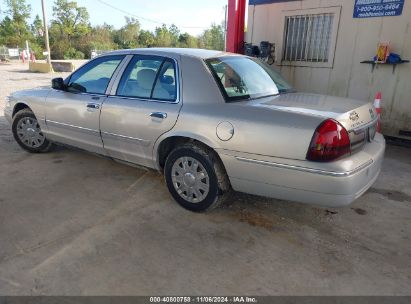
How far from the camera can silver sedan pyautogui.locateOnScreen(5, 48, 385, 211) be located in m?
2.76

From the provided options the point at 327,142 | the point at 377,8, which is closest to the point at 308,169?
the point at 327,142

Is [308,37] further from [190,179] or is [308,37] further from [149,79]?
[190,179]

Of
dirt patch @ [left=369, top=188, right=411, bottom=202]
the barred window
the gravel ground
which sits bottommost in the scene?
the gravel ground

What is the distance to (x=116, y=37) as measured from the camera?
65812 mm

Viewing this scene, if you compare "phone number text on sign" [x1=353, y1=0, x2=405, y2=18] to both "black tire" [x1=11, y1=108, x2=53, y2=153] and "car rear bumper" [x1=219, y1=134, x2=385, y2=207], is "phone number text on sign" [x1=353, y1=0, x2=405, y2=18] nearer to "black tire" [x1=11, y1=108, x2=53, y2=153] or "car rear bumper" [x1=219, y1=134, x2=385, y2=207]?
"car rear bumper" [x1=219, y1=134, x2=385, y2=207]

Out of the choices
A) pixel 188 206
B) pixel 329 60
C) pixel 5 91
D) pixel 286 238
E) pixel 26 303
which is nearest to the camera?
pixel 26 303

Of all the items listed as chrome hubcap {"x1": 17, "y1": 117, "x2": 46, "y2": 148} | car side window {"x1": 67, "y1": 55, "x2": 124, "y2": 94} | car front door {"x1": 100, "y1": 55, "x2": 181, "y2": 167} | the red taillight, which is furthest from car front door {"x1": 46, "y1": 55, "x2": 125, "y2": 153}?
the red taillight

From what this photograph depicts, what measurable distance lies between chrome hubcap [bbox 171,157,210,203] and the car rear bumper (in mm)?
301

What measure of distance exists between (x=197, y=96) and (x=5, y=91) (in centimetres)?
1173

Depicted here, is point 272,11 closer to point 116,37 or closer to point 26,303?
point 26,303

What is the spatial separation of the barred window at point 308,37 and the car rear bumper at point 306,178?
4403mm

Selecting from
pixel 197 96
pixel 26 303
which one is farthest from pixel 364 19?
pixel 26 303

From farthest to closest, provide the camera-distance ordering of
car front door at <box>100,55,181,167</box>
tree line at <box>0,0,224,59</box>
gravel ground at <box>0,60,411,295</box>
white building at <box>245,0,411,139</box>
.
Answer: tree line at <box>0,0,224,59</box>
white building at <box>245,0,411,139</box>
car front door at <box>100,55,181,167</box>
gravel ground at <box>0,60,411,295</box>

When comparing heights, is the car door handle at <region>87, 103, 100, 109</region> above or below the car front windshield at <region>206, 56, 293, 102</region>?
below
